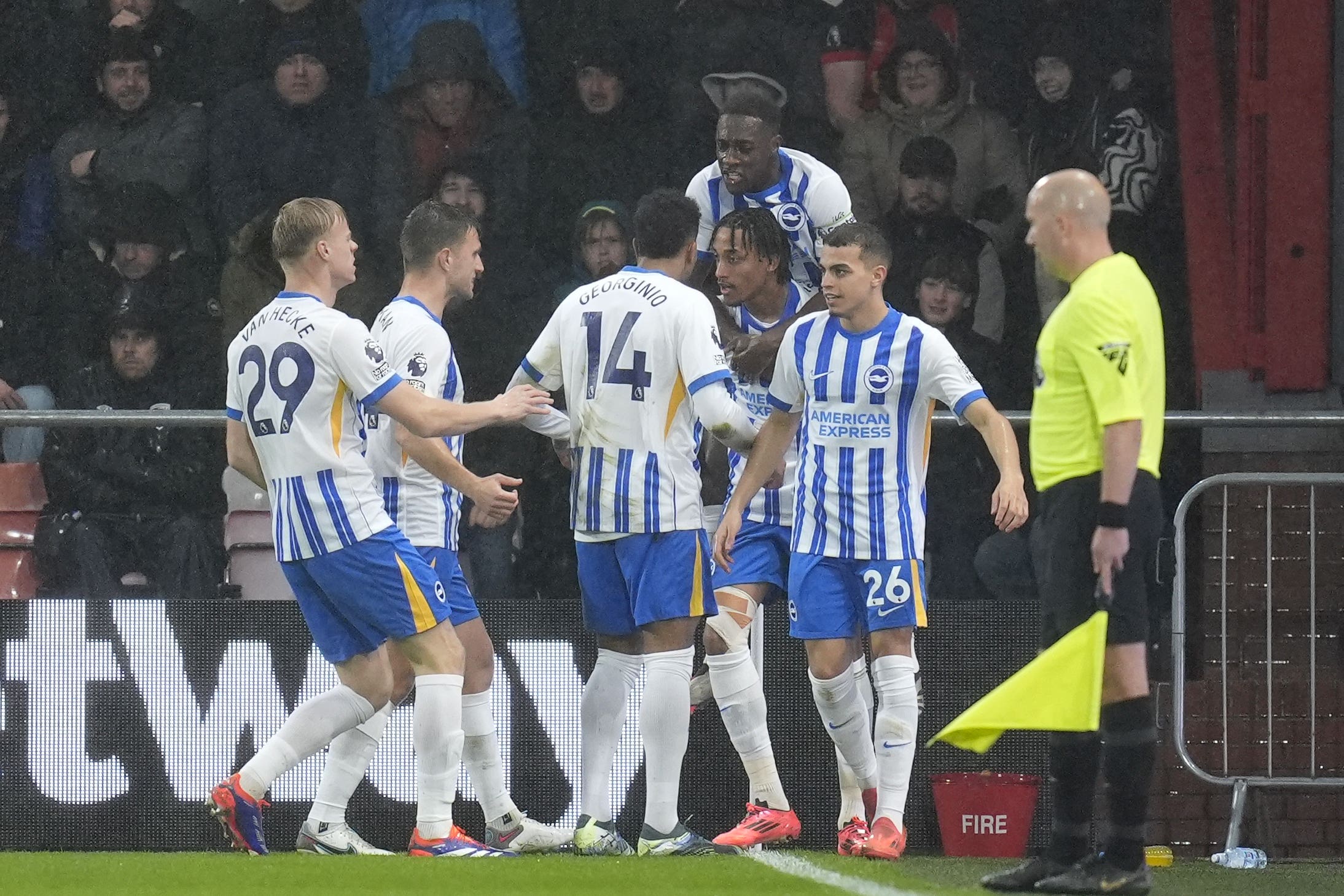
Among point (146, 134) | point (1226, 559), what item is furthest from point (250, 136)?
point (1226, 559)

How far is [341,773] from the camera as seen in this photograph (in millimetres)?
6812

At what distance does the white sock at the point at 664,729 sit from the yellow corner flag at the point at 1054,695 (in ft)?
5.44

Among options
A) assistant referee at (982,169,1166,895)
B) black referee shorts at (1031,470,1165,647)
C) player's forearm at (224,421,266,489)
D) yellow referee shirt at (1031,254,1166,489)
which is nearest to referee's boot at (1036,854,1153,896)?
assistant referee at (982,169,1166,895)

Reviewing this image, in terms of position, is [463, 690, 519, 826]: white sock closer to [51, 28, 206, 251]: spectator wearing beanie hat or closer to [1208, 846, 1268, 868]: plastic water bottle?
[1208, 846, 1268, 868]: plastic water bottle

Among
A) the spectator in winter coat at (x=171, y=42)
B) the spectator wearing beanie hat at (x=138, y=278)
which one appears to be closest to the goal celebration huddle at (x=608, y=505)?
the spectator wearing beanie hat at (x=138, y=278)

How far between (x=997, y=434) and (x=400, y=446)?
6.64 feet

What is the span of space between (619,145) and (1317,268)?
3.31 m

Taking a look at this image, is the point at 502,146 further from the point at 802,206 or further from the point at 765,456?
the point at 765,456

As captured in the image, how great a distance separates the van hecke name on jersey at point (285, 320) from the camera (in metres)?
6.32

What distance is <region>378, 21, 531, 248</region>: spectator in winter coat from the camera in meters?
9.72

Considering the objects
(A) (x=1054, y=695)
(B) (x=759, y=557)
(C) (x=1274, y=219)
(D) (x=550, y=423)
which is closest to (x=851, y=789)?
(B) (x=759, y=557)

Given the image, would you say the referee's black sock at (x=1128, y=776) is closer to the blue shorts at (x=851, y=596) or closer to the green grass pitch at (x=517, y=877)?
the green grass pitch at (x=517, y=877)

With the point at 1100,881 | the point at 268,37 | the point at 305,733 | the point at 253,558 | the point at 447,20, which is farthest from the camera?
the point at 268,37

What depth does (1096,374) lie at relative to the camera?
5250 millimetres
